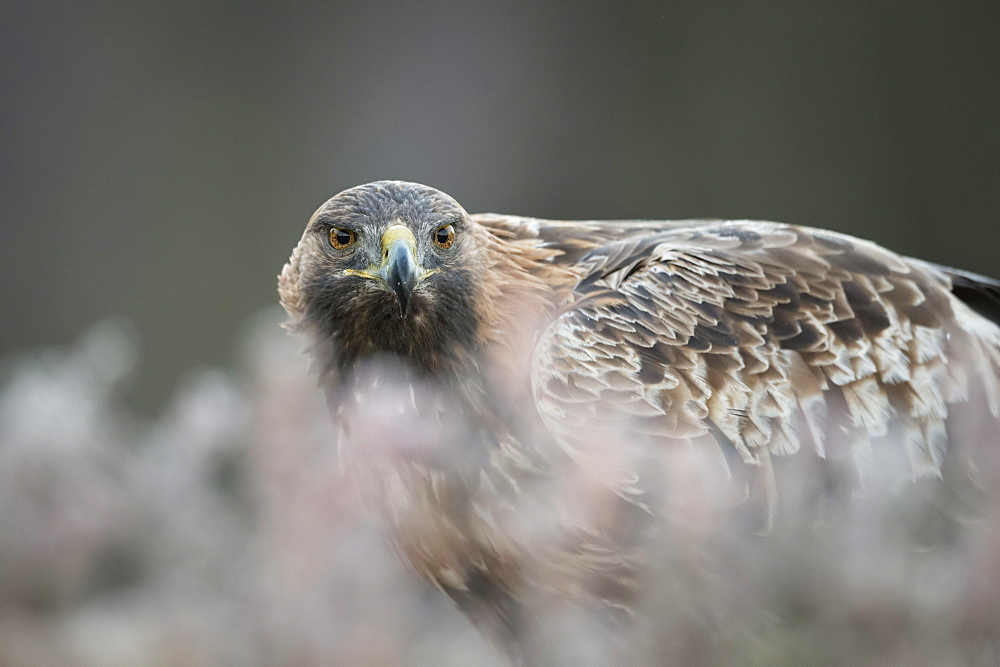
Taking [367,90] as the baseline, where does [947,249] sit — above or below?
below

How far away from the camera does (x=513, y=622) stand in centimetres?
201

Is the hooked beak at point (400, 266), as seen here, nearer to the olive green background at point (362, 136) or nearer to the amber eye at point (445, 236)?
the amber eye at point (445, 236)

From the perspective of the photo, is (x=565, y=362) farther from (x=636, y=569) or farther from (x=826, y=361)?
(x=826, y=361)

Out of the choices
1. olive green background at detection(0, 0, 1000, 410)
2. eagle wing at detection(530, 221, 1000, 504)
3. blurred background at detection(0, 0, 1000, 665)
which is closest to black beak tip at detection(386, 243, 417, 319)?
eagle wing at detection(530, 221, 1000, 504)

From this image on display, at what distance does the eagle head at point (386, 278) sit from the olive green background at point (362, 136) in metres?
3.00

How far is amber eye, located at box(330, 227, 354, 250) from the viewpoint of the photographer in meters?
1.87

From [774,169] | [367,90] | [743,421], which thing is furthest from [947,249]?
[743,421]

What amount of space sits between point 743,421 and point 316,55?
3.79 m

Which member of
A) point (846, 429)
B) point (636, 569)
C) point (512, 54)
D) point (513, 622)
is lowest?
point (513, 622)

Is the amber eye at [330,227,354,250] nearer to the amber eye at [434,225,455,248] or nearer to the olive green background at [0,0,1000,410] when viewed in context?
the amber eye at [434,225,455,248]

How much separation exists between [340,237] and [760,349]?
891mm

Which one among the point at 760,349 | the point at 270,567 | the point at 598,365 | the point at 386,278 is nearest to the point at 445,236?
the point at 386,278

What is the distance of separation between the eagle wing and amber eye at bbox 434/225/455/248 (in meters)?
0.27

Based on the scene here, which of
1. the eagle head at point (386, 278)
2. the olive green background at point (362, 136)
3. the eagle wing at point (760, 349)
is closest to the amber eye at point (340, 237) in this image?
the eagle head at point (386, 278)
